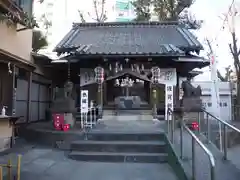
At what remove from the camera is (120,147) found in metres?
7.96

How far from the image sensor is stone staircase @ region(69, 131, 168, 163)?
296 inches

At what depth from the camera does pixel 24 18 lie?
9617 millimetres

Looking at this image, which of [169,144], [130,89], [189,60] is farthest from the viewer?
[130,89]

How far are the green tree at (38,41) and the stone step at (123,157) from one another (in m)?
11.6

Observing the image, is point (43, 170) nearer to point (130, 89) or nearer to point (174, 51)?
point (174, 51)

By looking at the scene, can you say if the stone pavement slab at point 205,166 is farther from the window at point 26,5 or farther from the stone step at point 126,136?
the window at point 26,5

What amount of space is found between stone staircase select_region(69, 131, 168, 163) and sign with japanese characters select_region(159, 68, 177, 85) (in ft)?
15.1

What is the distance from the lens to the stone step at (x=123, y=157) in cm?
745

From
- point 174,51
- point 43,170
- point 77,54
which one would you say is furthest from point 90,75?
point 43,170

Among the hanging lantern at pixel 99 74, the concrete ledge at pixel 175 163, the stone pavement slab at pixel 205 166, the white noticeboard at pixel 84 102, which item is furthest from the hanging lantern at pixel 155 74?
the stone pavement slab at pixel 205 166

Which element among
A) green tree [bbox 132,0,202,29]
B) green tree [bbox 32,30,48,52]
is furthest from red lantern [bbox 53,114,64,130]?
green tree [bbox 132,0,202,29]

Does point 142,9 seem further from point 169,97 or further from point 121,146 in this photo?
point 121,146

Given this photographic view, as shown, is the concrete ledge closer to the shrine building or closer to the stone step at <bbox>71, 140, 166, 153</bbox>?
the stone step at <bbox>71, 140, 166, 153</bbox>

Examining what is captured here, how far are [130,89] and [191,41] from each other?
396 centimetres
